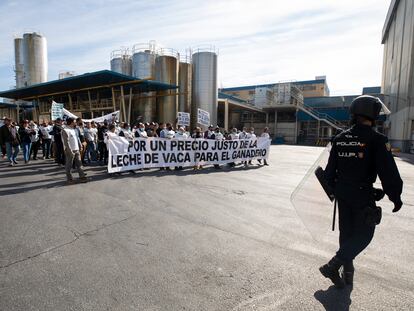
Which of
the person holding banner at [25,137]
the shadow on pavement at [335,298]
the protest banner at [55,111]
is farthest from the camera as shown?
the protest banner at [55,111]

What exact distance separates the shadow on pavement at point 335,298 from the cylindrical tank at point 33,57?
52160 millimetres

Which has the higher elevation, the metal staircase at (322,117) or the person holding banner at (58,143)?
the metal staircase at (322,117)

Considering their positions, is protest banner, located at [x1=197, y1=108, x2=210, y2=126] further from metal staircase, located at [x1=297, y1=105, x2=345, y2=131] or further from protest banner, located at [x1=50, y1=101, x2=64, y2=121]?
metal staircase, located at [x1=297, y1=105, x2=345, y2=131]

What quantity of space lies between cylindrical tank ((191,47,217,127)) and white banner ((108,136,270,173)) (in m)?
17.3

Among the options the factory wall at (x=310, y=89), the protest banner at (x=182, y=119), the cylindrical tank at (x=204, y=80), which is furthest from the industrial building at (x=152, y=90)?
the factory wall at (x=310, y=89)

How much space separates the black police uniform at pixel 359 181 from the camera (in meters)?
2.68

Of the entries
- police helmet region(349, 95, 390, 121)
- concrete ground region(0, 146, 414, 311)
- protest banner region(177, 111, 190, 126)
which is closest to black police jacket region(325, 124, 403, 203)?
police helmet region(349, 95, 390, 121)

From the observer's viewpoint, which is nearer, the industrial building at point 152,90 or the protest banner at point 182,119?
the protest banner at point 182,119

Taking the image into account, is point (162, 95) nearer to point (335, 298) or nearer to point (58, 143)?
point (58, 143)

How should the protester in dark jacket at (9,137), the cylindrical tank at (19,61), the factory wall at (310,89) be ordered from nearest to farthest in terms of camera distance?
the protester in dark jacket at (9,137) < the cylindrical tank at (19,61) < the factory wall at (310,89)

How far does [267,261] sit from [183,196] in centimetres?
364

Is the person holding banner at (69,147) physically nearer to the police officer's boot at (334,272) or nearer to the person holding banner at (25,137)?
the person holding banner at (25,137)

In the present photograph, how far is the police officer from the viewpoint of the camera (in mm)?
2703

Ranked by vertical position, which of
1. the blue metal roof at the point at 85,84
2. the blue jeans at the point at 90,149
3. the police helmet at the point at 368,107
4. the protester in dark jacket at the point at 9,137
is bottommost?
the blue jeans at the point at 90,149
